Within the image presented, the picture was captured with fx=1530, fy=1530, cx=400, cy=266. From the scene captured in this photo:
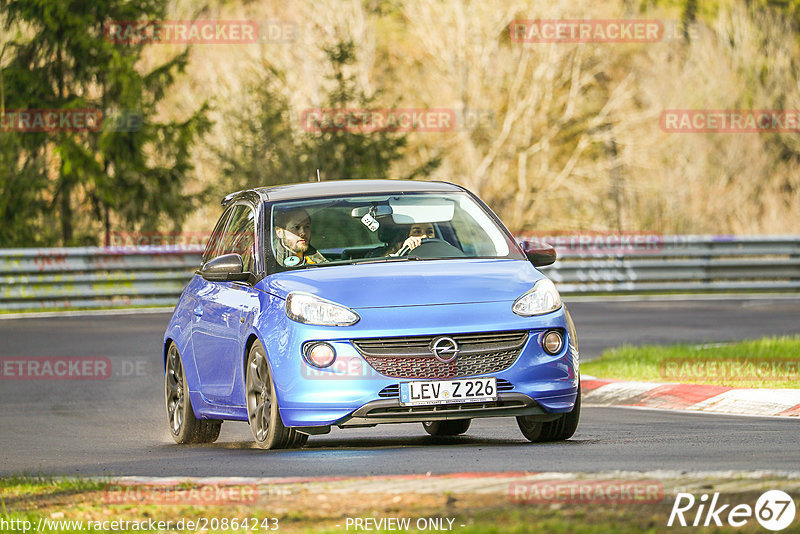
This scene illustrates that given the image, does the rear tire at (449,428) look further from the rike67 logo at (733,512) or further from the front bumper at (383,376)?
the rike67 logo at (733,512)

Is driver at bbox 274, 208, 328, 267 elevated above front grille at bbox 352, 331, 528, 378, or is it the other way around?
driver at bbox 274, 208, 328, 267

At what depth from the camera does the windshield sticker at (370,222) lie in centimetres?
1002

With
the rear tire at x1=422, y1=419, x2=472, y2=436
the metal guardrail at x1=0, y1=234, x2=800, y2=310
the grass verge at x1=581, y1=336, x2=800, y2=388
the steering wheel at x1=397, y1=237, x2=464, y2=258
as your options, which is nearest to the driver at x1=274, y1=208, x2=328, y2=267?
the steering wheel at x1=397, y1=237, x2=464, y2=258

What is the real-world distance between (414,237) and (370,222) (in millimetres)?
327

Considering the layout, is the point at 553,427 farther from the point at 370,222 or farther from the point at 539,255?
the point at 370,222

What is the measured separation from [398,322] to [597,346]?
978cm

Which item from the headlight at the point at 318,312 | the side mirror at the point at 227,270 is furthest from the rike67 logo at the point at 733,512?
the side mirror at the point at 227,270

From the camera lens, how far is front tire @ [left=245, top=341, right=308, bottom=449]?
30.1 feet

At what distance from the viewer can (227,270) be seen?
31.9 feet

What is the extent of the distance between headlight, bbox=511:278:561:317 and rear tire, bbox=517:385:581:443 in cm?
57

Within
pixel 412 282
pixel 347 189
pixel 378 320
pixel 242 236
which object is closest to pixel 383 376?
pixel 378 320

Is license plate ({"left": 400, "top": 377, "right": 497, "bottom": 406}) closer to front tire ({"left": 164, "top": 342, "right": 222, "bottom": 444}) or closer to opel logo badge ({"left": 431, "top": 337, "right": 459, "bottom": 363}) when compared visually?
opel logo badge ({"left": 431, "top": 337, "right": 459, "bottom": 363})

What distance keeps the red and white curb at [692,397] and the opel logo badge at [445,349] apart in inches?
145

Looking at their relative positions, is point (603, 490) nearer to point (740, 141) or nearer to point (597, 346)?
point (597, 346)
